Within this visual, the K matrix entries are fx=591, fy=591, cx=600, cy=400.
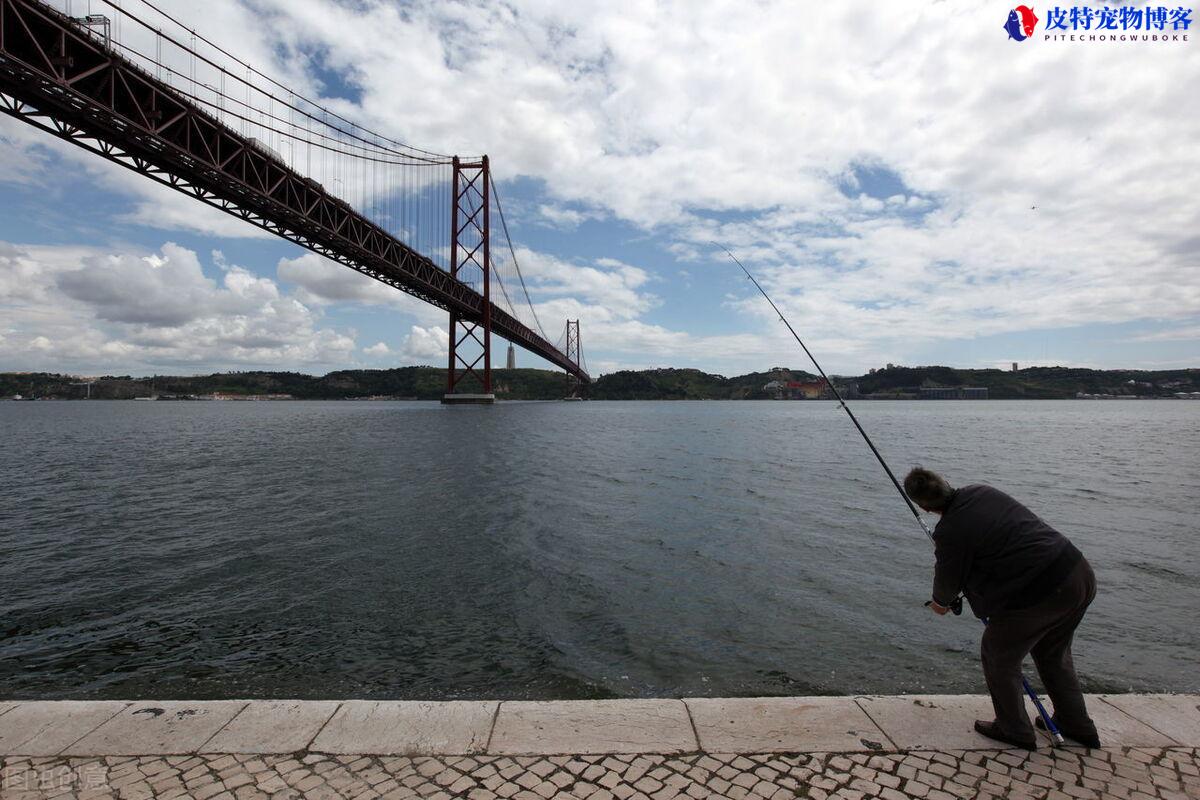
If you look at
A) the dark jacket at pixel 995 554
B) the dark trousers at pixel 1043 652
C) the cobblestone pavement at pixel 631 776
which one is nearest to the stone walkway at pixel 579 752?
the cobblestone pavement at pixel 631 776

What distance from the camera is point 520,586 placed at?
305 inches

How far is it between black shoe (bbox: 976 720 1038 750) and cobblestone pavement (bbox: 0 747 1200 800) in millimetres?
56

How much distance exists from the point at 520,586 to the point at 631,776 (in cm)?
485

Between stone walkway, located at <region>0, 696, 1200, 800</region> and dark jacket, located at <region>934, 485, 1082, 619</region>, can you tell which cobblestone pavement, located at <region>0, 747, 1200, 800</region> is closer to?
stone walkway, located at <region>0, 696, 1200, 800</region>

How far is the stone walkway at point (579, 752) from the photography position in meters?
2.97

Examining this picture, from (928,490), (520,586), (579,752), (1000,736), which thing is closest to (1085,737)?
(1000,736)

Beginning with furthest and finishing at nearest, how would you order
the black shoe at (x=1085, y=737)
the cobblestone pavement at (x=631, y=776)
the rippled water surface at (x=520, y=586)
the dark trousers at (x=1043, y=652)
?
the rippled water surface at (x=520, y=586)
the black shoe at (x=1085, y=737)
the dark trousers at (x=1043, y=652)
the cobblestone pavement at (x=631, y=776)

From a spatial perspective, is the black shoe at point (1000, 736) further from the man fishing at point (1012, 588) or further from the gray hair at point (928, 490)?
the gray hair at point (928, 490)

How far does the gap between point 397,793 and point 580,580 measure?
5.17 m

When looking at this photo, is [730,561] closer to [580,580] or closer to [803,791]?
[580,580]

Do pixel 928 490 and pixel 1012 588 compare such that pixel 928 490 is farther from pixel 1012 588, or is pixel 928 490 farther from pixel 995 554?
pixel 1012 588

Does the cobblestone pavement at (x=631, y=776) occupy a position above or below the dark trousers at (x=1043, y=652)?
below

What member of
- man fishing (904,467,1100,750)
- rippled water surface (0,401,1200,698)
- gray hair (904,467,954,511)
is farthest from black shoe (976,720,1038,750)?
rippled water surface (0,401,1200,698)

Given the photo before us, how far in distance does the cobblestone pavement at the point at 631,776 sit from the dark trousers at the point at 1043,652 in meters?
0.18
